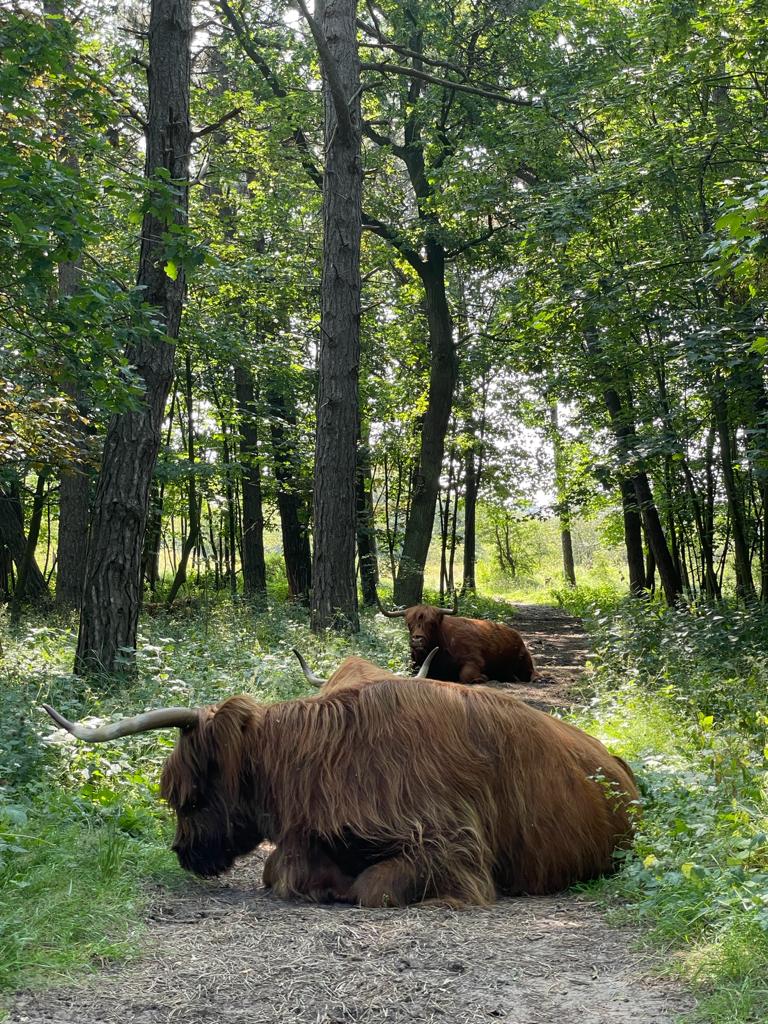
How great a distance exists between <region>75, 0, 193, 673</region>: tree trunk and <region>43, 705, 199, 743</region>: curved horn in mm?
3291

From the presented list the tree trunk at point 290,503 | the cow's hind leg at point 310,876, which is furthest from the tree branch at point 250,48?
the cow's hind leg at point 310,876

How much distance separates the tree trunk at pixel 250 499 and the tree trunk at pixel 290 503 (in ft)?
1.42

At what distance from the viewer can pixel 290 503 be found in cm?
2072

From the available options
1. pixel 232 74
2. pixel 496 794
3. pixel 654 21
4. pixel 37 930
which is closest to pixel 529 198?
pixel 654 21

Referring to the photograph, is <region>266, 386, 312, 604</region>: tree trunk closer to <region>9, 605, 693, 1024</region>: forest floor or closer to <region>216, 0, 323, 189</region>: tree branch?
<region>216, 0, 323, 189</region>: tree branch

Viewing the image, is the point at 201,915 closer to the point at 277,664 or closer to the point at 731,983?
the point at 731,983

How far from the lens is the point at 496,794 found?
4473mm

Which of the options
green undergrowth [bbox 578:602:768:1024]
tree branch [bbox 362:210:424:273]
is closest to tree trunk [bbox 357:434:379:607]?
tree branch [bbox 362:210:424:273]

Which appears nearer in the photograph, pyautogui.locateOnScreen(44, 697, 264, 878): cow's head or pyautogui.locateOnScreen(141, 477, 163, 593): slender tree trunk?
pyautogui.locateOnScreen(44, 697, 264, 878): cow's head

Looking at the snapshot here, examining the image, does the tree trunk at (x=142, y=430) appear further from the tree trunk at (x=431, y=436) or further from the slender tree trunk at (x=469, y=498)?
the slender tree trunk at (x=469, y=498)

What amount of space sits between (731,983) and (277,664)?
565cm

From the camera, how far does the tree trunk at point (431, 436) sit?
16.8 meters

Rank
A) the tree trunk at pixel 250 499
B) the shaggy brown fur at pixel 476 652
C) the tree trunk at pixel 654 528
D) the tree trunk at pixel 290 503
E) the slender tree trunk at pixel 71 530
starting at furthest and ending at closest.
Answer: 1. the tree trunk at pixel 290 503
2. the tree trunk at pixel 250 499
3. the tree trunk at pixel 654 528
4. the slender tree trunk at pixel 71 530
5. the shaggy brown fur at pixel 476 652

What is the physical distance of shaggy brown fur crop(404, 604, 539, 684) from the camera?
12.2 meters
